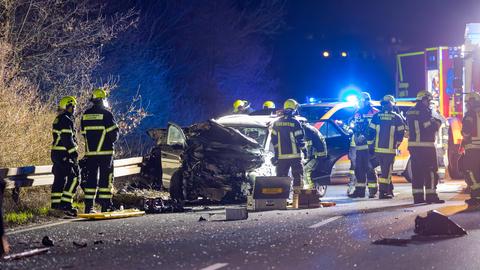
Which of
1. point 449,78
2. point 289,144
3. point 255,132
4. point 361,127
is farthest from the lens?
point 449,78

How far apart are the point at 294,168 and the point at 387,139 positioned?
1904mm

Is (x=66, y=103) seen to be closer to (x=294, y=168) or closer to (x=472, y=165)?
(x=294, y=168)

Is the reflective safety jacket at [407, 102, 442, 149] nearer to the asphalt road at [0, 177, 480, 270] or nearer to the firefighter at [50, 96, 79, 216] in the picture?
the asphalt road at [0, 177, 480, 270]

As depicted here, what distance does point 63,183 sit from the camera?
12.1 metres

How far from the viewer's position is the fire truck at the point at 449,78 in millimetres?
17109

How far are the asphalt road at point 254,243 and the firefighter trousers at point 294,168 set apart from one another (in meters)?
1.88

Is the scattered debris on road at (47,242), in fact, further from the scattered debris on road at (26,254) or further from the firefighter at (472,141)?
the firefighter at (472,141)

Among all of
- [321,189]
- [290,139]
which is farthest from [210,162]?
[321,189]

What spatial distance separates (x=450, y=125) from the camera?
19.0 metres

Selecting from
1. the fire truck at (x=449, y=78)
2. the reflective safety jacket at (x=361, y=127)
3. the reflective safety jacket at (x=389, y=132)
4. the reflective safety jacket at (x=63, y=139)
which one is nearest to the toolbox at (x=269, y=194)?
the reflective safety jacket at (x=389, y=132)

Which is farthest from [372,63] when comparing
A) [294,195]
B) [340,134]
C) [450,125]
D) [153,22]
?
[294,195]

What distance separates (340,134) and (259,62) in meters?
21.6

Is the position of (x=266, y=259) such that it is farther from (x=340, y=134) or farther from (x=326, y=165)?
(x=340, y=134)

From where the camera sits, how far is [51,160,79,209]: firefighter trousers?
12.0m
